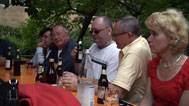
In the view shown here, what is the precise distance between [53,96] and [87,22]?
18.3ft

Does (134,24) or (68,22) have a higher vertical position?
(68,22)

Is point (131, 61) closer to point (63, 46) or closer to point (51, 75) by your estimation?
point (51, 75)

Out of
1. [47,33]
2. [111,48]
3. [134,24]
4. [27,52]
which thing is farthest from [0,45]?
[27,52]

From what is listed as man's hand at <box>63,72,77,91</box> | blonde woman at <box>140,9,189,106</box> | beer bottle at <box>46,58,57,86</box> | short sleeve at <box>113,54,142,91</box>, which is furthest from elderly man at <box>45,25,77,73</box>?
blonde woman at <box>140,9,189,106</box>

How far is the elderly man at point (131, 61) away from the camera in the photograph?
2.12 m

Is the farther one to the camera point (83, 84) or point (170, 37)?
point (170, 37)

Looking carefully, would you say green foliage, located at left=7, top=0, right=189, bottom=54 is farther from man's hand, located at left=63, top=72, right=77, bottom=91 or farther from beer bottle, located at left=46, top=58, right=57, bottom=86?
man's hand, located at left=63, top=72, right=77, bottom=91

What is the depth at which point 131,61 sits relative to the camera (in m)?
2.21

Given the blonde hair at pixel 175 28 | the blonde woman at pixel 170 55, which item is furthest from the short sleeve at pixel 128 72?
the blonde hair at pixel 175 28

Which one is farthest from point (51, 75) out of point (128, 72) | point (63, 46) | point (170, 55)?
point (63, 46)

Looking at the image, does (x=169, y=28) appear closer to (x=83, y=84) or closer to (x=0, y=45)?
(x=83, y=84)

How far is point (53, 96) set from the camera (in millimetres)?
1354

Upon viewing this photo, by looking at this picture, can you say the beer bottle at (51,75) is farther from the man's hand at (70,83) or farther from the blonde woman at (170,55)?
the blonde woman at (170,55)

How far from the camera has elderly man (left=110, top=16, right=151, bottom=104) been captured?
2.12m
